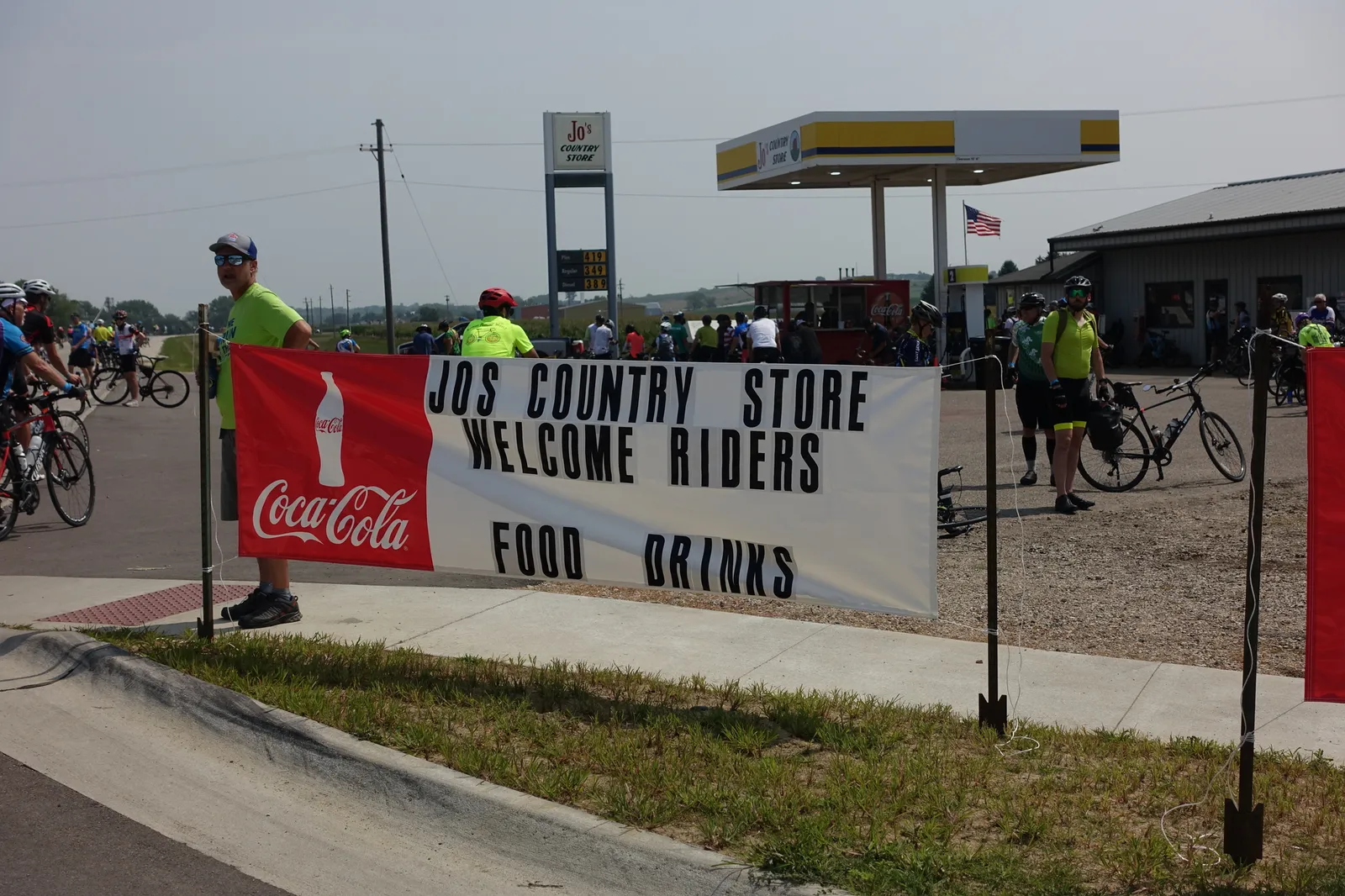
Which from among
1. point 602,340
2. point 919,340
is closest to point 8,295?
point 919,340

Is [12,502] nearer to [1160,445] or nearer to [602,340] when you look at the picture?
[1160,445]

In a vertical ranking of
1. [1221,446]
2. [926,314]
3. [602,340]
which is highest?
[602,340]

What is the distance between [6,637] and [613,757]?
4108 millimetres

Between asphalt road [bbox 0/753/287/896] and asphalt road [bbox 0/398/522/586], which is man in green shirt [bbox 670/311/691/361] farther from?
asphalt road [bbox 0/753/287/896]

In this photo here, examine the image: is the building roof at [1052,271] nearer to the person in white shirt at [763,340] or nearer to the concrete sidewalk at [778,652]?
the person in white shirt at [763,340]

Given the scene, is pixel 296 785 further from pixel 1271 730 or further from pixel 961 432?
pixel 961 432

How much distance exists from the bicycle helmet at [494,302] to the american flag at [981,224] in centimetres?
3051

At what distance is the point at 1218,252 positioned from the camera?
3631 cm

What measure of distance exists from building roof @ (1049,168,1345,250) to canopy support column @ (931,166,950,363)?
23.8ft

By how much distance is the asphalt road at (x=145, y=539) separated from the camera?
30.1ft

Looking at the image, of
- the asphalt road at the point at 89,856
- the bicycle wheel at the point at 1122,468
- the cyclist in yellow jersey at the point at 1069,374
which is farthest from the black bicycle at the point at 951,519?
the asphalt road at the point at 89,856

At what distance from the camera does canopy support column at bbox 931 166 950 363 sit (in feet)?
105

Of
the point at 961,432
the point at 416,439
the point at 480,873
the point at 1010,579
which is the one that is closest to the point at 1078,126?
the point at 961,432

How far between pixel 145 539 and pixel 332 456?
15.5 ft
